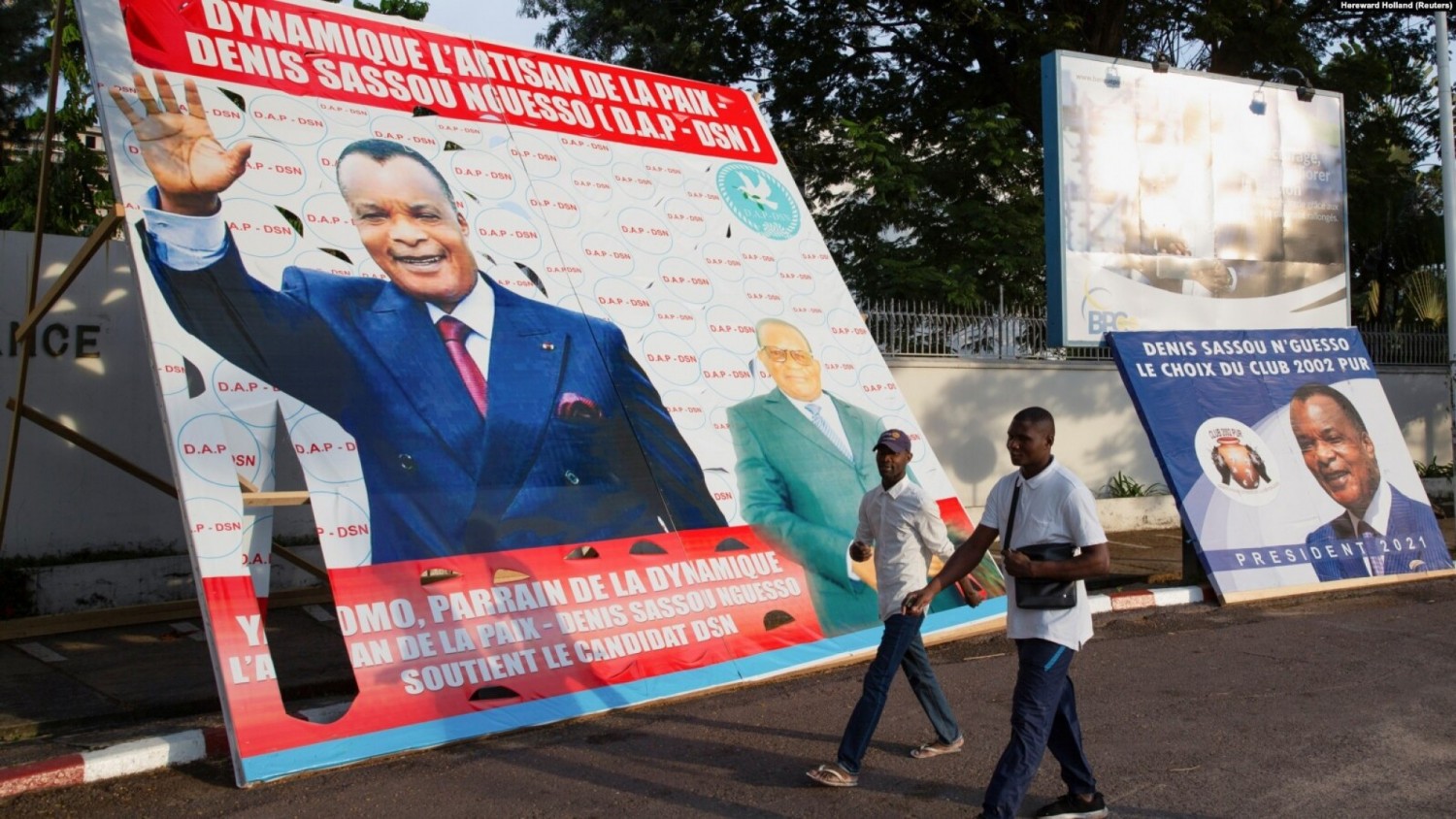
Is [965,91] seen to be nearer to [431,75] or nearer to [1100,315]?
[1100,315]

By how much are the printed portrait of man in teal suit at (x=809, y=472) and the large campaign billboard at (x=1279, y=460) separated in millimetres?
3130

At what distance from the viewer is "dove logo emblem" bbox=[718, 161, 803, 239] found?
9516 mm

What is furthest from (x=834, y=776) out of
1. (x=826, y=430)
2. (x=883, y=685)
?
(x=826, y=430)

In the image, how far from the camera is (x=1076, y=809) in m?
4.91

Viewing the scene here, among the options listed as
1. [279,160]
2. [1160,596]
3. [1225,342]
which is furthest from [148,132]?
[1225,342]

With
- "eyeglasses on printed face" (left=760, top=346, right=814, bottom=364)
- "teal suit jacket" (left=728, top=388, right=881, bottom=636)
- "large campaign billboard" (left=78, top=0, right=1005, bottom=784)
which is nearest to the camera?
"large campaign billboard" (left=78, top=0, right=1005, bottom=784)

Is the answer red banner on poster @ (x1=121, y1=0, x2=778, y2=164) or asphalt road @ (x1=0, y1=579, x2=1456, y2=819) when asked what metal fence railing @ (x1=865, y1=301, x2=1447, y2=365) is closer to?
red banner on poster @ (x1=121, y1=0, x2=778, y2=164)

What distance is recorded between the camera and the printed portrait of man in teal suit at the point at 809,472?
25.7ft

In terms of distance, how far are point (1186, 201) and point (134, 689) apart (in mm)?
9883

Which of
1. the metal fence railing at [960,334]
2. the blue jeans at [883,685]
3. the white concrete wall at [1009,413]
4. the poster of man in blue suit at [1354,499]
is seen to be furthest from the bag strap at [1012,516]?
the white concrete wall at [1009,413]

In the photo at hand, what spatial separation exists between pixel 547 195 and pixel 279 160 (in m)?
1.89

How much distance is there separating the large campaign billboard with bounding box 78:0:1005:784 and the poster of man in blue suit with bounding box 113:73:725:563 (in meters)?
0.02

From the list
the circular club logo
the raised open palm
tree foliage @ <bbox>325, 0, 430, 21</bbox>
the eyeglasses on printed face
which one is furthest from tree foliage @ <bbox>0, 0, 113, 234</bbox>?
the circular club logo

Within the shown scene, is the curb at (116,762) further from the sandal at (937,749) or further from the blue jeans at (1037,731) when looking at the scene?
the blue jeans at (1037,731)
